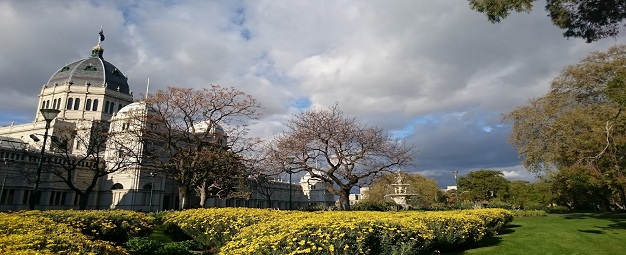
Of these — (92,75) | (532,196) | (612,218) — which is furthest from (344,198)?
(92,75)

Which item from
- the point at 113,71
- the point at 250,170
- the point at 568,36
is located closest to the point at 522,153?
the point at 568,36

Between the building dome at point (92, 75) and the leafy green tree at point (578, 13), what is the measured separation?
2635 inches

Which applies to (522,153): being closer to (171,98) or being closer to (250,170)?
(250,170)

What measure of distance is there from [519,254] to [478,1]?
27.4ft

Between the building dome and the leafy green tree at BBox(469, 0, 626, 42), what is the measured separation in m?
66.9

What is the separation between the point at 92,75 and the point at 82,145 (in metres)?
16.7

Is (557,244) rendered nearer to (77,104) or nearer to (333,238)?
(333,238)

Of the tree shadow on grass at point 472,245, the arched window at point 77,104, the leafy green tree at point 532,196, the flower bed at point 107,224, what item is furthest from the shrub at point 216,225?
the arched window at point 77,104

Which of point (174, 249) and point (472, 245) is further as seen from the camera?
point (472, 245)

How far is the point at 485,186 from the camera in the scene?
247 ft

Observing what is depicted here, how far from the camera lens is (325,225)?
7.41 metres

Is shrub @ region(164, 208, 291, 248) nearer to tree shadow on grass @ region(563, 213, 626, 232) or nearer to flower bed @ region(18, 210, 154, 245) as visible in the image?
flower bed @ region(18, 210, 154, 245)

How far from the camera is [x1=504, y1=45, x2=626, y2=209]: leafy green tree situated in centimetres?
2275

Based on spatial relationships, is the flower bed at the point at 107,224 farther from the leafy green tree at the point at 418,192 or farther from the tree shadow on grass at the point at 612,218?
the leafy green tree at the point at 418,192
